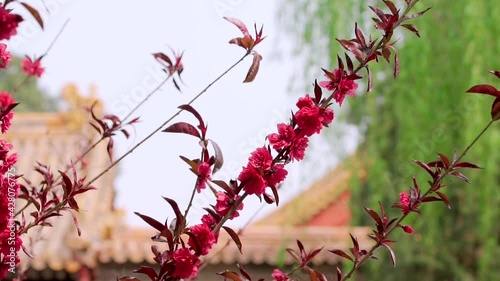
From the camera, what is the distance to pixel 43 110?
22.2 m

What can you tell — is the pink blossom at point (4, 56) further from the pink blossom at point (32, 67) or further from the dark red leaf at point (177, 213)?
the pink blossom at point (32, 67)

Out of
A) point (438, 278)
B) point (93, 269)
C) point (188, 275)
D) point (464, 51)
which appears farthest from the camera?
point (438, 278)

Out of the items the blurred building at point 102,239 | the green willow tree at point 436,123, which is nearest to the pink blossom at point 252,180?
the blurred building at point 102,239

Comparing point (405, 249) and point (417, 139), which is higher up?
point (417, 139)

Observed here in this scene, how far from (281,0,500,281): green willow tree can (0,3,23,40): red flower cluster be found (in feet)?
12.5

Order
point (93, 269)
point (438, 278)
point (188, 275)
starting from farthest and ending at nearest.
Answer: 1. point (438, 278)
2. point (93, 269)
3. point (188, 275)

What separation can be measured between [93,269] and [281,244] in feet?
3.44

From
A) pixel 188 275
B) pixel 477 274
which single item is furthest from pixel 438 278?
pixel 188 275

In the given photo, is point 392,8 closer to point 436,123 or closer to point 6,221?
point 6,221

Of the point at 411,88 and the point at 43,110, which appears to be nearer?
the point at 411,88

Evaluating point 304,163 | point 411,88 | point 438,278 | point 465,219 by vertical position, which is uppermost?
point 411,88

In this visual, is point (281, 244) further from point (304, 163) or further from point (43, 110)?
point (43, 110)

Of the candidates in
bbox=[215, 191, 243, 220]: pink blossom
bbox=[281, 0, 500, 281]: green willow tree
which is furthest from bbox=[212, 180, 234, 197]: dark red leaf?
bbox=[281, 0, 500, 281]: green willow tree

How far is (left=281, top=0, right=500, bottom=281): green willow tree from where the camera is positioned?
444 centimetres
